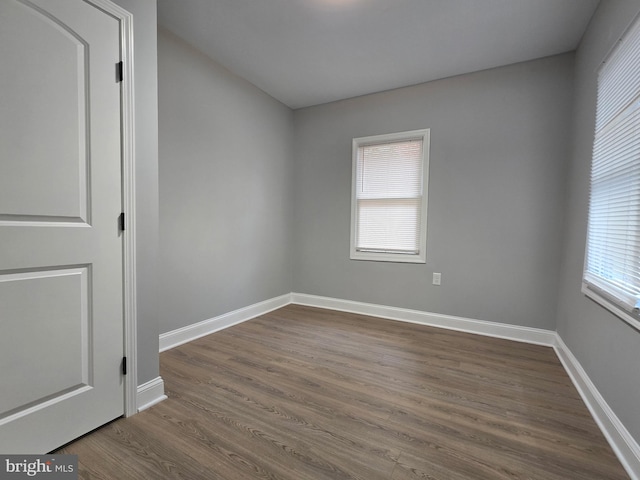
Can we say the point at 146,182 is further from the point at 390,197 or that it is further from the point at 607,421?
the point at 607,421

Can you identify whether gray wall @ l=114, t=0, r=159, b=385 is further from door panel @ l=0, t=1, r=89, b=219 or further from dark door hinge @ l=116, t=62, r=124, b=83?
door panel @ l=0, t=1, r=89, b=219

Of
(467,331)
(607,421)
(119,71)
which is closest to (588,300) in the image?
(607,421)

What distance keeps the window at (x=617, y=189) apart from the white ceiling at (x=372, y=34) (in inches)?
28.1

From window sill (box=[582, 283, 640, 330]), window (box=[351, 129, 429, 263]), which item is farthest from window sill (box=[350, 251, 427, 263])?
window sill (box=[582, 283, 640, 330])

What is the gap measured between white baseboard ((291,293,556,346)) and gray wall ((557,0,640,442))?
Answer: 0.78 feet

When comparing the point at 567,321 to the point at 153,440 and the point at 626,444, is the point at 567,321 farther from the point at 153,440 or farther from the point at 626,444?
the point at 153,440

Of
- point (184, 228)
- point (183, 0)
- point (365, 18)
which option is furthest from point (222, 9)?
point (184, 228)

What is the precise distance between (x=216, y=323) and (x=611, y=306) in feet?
9.87

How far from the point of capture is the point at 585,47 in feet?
7.51

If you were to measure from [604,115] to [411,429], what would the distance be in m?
2.30

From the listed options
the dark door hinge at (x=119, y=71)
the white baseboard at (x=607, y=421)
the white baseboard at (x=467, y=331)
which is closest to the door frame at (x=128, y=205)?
the dark door hinge at (x=119, y=71)

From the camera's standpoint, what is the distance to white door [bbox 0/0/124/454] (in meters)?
1.18

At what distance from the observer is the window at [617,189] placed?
1.44 m

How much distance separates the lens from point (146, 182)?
165 cm
